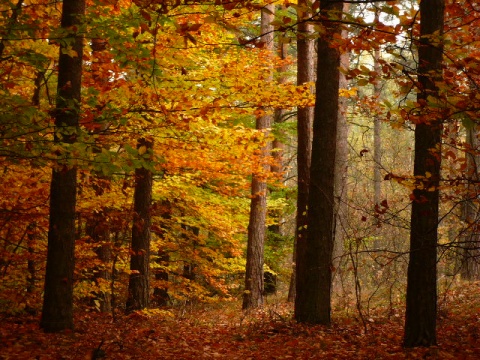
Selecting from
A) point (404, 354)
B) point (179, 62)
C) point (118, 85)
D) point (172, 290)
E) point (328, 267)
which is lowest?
point (172, 290)

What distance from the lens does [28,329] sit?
8.23m

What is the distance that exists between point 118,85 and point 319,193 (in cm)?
423

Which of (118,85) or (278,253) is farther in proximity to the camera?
(278,253)

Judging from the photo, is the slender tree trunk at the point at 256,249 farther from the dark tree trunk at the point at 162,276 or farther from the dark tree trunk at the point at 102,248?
the dark tree trunk at the point at 102,248

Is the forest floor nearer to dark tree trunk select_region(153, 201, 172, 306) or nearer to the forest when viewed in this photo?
the forest

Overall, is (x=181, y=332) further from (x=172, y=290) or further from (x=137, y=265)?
(x=172, y=290)

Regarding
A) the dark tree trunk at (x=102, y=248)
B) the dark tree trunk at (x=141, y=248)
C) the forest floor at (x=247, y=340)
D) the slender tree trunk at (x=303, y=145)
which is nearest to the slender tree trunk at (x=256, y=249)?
the slender tree trunk at (x=303, y=145)

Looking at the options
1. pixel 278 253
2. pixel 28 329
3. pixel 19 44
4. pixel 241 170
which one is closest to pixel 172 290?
pixel 278 253

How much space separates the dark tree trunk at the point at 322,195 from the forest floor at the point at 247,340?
0.56 m

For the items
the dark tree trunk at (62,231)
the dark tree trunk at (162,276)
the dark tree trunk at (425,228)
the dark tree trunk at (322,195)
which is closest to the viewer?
the dark tree trunk at (425,228)

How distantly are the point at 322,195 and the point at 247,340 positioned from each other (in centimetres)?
288

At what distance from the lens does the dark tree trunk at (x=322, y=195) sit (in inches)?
339

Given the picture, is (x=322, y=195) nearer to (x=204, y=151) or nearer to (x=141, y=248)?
(x=204, y=151)

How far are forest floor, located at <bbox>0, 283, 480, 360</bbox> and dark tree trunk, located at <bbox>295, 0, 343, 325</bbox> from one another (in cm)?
56
